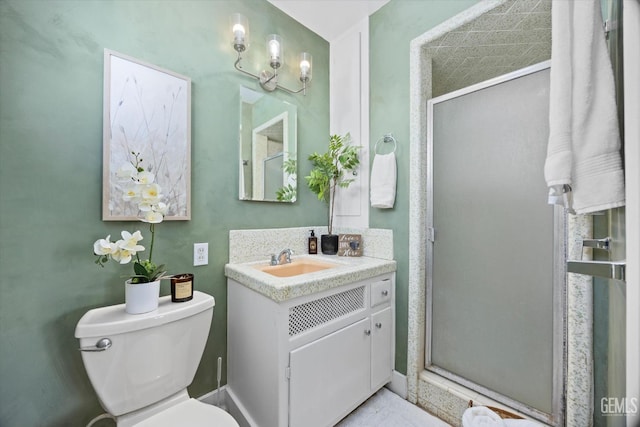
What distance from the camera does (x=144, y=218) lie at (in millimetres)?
1055

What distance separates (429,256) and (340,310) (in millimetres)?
686

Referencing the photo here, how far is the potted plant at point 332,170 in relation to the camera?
1815mm

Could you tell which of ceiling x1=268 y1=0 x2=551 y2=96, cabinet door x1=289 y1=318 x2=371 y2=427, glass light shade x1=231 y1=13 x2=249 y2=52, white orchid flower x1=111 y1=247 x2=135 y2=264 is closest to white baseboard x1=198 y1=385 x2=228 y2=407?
cabinet door x1=289 y1=318 x2=371 y2=427

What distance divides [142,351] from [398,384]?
1.46m

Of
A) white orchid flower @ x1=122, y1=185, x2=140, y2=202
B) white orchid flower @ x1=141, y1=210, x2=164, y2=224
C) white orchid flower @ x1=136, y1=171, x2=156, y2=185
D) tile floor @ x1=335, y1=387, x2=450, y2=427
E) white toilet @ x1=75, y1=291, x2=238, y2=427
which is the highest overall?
white orchid flower @ x1=136, y1=171, x2=156, y2=185

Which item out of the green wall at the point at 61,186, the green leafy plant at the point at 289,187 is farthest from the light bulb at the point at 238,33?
the green leafy plant at the point at 289,187

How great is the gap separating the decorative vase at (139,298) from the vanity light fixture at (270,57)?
131cm

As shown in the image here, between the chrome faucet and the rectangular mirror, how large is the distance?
36 cm

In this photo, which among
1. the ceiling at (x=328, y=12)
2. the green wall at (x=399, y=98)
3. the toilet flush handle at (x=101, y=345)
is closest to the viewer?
the toilet flush handle at (x=101, y=345)

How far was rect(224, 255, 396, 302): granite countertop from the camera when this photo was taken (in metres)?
1.07

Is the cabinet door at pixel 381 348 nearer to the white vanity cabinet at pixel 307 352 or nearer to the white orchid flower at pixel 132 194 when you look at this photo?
the white vanity cabinet at pixel 307 352

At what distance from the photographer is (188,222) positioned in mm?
1350

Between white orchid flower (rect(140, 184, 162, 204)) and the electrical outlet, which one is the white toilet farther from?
white orchid flower (rect(140, 184, 162, 204))

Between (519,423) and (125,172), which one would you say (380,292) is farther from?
(125,172)
